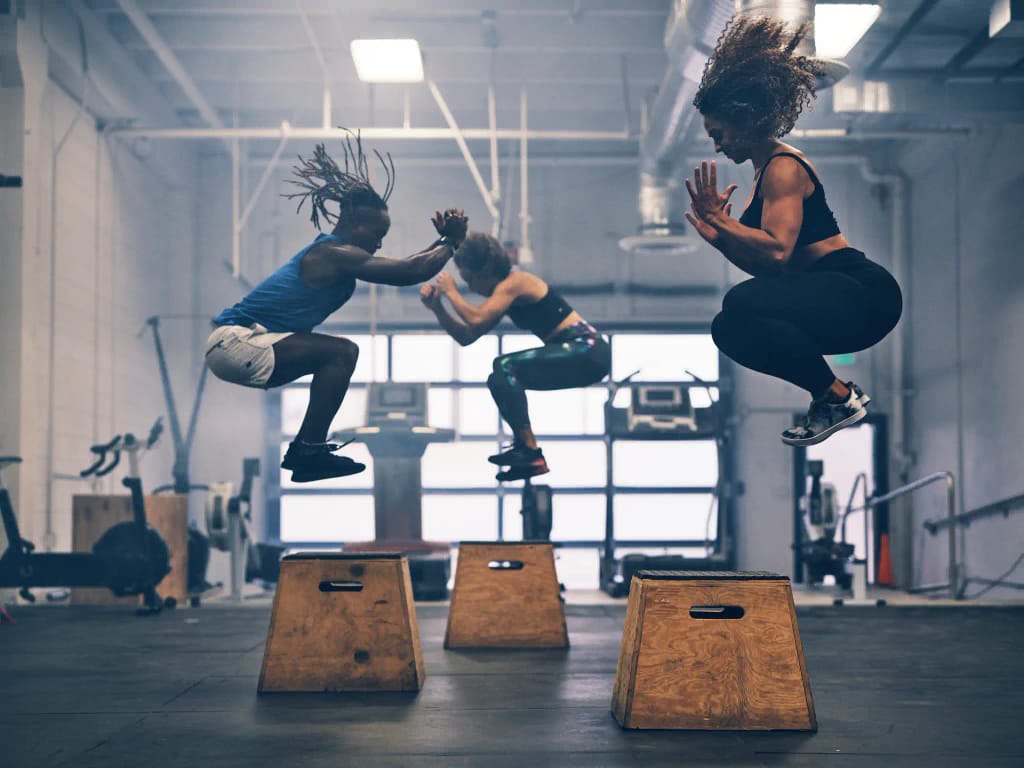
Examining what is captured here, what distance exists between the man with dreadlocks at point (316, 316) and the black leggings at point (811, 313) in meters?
1.19

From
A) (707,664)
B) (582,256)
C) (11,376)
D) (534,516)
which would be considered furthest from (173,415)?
(707,664)

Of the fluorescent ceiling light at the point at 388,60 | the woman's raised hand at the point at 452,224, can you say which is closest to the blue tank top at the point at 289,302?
the woman's raised hand at the point at 452,224

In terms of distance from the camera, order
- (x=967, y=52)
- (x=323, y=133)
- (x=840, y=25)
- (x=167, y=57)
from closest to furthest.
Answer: (x=840, y=25)
(x=967, y=52)
(x=323, y=133)
(x=167, y=57)

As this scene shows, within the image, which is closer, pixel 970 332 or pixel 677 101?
pixel 677 101

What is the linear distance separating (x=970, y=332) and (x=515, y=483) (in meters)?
4.80

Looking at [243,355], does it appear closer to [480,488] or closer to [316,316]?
[316,316]

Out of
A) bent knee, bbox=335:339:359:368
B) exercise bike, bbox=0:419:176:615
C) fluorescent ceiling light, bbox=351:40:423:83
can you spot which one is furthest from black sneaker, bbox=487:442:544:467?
fluorescent ceiling light, bbox=351:40:423:83

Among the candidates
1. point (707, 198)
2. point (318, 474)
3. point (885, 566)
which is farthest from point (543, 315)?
point (885, 566)

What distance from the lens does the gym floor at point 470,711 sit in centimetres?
315

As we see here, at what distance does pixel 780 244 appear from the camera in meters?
2.99

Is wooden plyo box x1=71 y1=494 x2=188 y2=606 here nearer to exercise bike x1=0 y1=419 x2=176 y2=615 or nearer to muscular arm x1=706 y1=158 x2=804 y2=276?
exercise bike x1=0 y1=419 x2=176 y2=615

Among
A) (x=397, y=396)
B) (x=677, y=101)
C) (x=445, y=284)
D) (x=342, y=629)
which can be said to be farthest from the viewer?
(x=397, y=396)

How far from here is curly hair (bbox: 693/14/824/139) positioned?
308 centimetres

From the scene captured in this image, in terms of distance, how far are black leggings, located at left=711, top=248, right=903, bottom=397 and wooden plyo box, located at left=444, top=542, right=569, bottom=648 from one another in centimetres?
249
